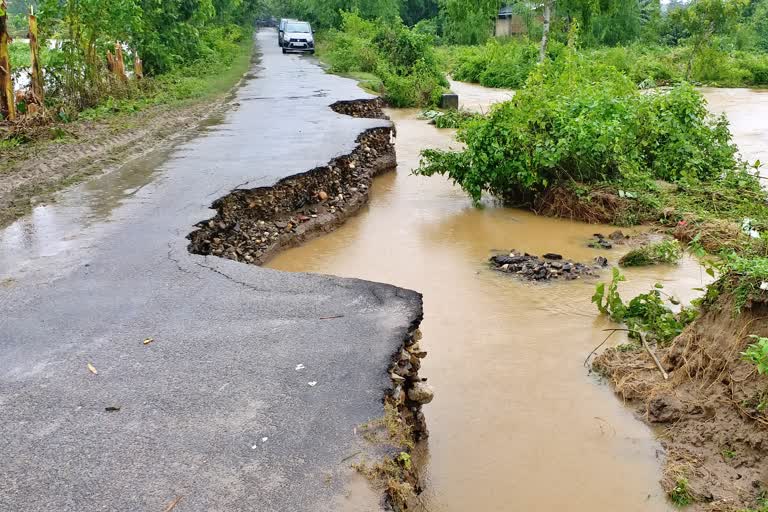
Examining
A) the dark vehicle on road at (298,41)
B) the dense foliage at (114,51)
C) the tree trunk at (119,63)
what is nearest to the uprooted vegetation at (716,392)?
the dense foliage at (114,51)

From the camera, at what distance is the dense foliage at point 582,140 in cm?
947

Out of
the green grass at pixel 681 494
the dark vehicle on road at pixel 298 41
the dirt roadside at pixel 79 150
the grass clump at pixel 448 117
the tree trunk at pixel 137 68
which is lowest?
the green grass at pixel 681 494

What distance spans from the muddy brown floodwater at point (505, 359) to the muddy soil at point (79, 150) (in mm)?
3235

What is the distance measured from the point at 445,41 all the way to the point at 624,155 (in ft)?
126

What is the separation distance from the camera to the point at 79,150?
11.2 m

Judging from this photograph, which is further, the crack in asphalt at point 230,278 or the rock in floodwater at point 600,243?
the rock in floodwater at point 600,243

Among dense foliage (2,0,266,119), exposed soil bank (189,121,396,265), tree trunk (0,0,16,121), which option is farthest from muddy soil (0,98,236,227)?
exposed soil bank (189,121,396,265)

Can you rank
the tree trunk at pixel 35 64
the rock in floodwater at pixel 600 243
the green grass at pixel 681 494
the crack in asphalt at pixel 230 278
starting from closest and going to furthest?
1. the green grass at pixel 681 494
2. the crack in asphalt at pixel 230 278
3. the rock in floodwater at pixel 600 243
4. the tree trunk at pixel 35 64

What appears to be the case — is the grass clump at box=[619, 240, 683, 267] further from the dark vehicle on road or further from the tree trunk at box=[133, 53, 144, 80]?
the dark vehicle on road

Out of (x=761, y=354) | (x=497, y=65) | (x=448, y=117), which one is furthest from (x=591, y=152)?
(x=497, y=65)

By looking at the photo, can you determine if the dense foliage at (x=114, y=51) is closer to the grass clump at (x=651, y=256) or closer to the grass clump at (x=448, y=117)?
the grass clump at (x=448, y=117)

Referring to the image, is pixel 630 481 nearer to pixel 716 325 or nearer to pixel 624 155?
pixel 716 325

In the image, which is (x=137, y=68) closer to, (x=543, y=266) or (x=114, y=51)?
(x=114, y=51)

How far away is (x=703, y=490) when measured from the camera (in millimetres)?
4016
